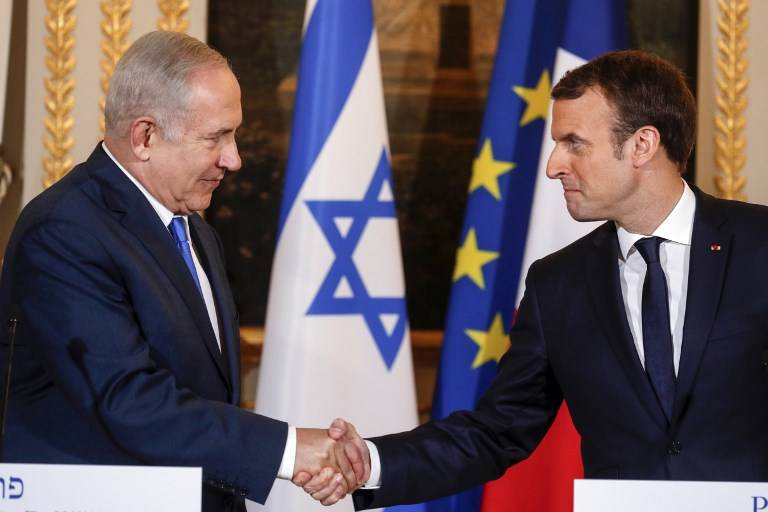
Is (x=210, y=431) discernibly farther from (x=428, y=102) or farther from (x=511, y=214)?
(x=428, y=102)

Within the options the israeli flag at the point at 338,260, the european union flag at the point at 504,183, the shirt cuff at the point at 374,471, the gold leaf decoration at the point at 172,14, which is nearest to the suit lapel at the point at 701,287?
the shirt cuff at the point at 374,471

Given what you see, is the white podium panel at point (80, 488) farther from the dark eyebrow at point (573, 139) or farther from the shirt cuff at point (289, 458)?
the dark eyebrow at point (573, 139)

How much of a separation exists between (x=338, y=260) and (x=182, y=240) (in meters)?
1.20

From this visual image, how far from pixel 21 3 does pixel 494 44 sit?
1706 mm

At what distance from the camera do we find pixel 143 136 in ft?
8.19

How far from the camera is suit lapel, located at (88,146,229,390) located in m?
2.44

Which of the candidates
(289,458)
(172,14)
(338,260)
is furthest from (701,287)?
(172,14)

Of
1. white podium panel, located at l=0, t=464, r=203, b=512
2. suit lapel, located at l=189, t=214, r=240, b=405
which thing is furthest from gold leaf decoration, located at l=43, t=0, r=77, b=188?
white podium panel, located at l=0, t=464, r=203, b=512

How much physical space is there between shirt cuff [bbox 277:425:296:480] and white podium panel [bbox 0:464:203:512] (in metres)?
0.63

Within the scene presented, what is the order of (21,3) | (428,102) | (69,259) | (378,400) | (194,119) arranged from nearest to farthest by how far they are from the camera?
(69,259) < (194,119) < (378,400) < (21,3) < (428,102)

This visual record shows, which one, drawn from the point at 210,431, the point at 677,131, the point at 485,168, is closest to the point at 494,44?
the point at 485,168

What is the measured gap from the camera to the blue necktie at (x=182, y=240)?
101 inches

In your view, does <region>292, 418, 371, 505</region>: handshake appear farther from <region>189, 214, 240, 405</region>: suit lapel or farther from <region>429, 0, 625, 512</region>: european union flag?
<region>429, 0, 625, 512</region>: european union flag

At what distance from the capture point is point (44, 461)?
7.79 ft
